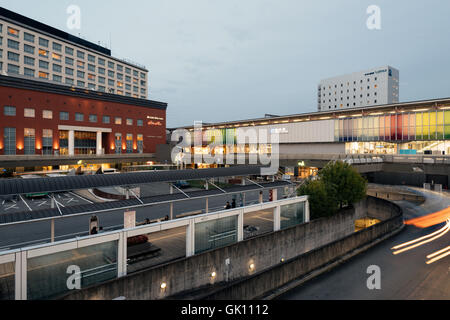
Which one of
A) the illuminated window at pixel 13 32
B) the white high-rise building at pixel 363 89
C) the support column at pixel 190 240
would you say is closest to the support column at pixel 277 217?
the support column at pixel 190 240

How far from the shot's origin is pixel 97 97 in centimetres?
6412

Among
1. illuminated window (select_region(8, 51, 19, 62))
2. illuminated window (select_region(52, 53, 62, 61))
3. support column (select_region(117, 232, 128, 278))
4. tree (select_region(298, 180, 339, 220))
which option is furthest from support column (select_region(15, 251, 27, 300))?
illuminated window (select_region(52, 53, 62, 61))

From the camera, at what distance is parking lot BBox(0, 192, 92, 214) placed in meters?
28.1

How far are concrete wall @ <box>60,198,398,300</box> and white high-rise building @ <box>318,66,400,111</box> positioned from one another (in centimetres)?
9558

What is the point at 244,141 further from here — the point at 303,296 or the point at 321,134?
the point at 303,296

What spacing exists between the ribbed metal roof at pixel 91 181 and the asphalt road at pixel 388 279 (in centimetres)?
1241

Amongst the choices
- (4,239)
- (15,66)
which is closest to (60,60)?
(15,66)

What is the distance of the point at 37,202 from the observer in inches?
1249

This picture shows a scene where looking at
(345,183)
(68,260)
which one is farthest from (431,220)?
(68,260)

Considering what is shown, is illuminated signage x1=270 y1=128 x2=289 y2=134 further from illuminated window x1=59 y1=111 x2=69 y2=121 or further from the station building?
illuminated window x1=59 y1=111 x2=69 y2=121

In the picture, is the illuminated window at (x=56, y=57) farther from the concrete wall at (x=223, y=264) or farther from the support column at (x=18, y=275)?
the concrete wall at (x=223, y=264)

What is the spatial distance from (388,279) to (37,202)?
36.5 m

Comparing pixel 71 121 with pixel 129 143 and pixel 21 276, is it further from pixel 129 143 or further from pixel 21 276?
pixel 21 276
